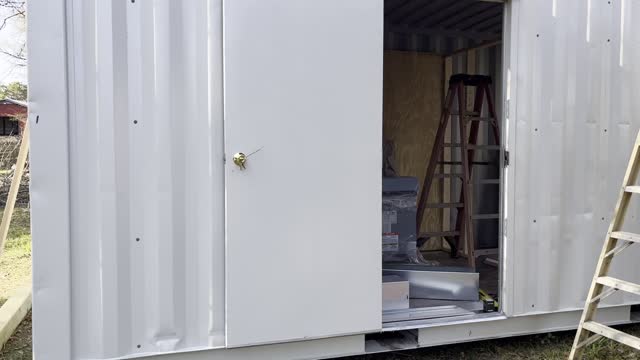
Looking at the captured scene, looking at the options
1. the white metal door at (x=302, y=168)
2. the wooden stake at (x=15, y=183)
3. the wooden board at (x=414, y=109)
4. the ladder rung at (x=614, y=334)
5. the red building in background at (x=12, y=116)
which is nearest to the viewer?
the white metal door at (x=302, y=168)

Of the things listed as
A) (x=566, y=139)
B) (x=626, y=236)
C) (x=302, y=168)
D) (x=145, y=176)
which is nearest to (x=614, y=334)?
(x=626, y=236)

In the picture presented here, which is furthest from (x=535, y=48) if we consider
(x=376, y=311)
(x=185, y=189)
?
(x=185, y=189)

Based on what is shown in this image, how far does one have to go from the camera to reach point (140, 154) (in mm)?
2322

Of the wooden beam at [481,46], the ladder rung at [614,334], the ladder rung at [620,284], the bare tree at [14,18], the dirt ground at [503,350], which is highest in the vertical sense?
the bare tree at [14,18]

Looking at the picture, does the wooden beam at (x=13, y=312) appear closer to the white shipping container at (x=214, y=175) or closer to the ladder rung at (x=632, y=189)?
the white shipping container at (x=214, y=175)

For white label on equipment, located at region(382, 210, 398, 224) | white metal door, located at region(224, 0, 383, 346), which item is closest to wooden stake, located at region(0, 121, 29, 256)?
white metal door, located at region(224, 0, 383, 346)

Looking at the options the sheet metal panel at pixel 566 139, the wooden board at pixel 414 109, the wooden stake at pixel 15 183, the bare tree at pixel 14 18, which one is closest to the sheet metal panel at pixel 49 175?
the wooden stake at pixel 15 183

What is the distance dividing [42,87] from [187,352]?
4.64ft

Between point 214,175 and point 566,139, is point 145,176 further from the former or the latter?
point 566,139

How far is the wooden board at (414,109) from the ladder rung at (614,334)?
2.56 m

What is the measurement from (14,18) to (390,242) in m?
8.39

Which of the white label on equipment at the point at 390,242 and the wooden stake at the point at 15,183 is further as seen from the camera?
the white label on equipment at the point at 390,242

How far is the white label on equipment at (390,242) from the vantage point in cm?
367

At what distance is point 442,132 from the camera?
4.32 metres
